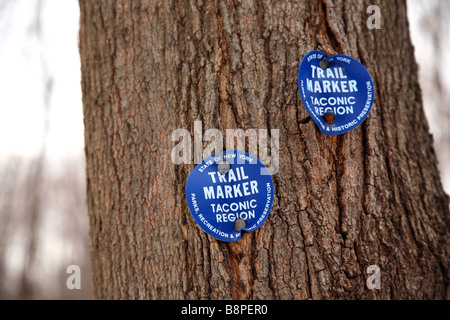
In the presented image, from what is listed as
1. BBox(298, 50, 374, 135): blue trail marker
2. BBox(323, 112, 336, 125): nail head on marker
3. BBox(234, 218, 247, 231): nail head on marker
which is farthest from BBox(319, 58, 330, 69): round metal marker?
BBox(234, 218, 247, 231): nail head on marker

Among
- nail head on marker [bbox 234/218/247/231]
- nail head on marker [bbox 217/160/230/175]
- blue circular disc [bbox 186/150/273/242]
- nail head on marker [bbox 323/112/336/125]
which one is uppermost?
nail head on marker [bbox 323/112/336/125]

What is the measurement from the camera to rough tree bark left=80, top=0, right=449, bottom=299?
4.53 feet

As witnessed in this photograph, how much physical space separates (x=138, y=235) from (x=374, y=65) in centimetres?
120

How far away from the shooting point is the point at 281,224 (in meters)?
1.38

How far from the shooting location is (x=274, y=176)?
55.1 inches

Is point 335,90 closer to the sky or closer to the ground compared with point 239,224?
closer to the sky

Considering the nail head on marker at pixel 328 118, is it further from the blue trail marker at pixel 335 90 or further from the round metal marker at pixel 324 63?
the round metal marker at pixel 324 63

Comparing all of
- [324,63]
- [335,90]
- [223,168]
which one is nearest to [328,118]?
[335,90]

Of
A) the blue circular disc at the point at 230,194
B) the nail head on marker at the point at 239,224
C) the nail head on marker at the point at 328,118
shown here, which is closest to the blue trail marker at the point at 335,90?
the nail head on marker at the point at 328,118

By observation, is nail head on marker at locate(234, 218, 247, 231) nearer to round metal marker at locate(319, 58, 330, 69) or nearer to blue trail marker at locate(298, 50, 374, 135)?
blue trail marker at locate(298, 50, 374, 135)

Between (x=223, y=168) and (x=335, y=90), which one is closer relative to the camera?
(x=223, y=168)

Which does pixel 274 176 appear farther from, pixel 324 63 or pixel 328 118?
pixel 324 63

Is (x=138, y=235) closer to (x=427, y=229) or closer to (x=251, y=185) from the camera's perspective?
(x=251, y=185)
